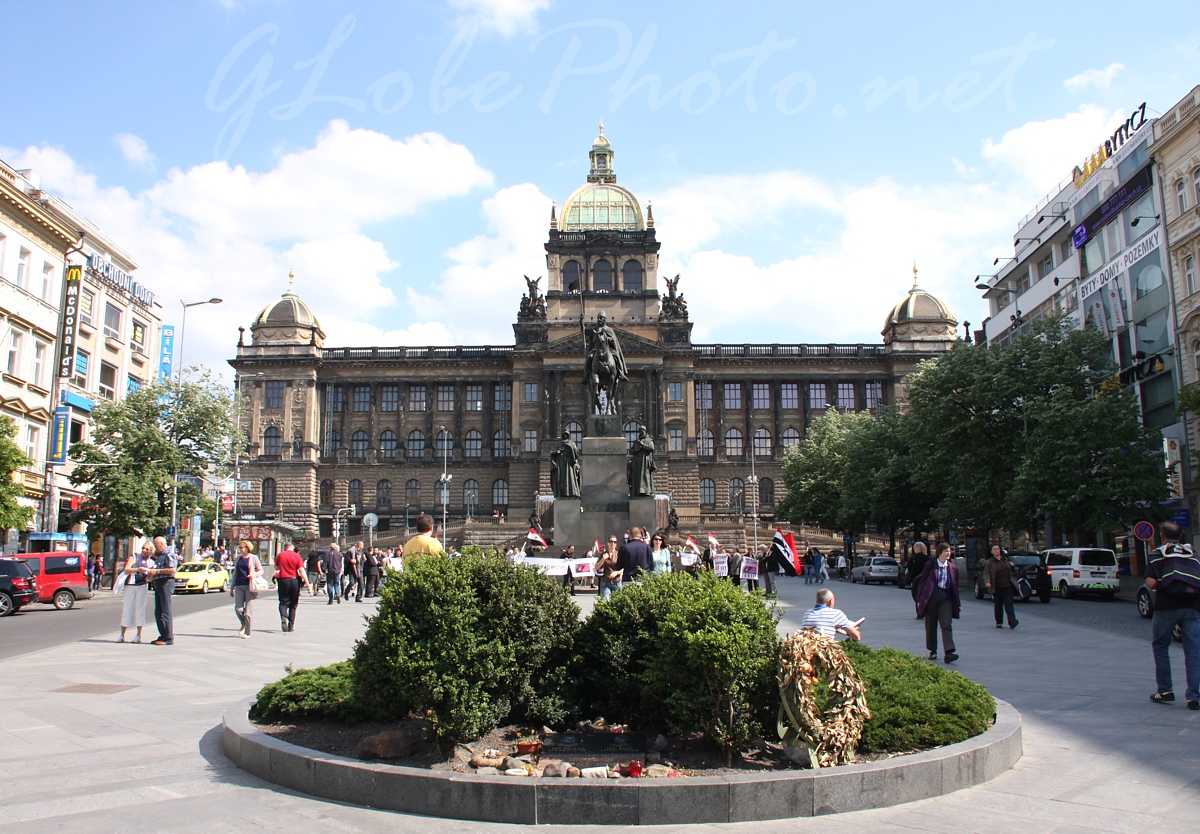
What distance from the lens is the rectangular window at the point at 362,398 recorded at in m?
89.9

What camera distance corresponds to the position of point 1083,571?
103ft

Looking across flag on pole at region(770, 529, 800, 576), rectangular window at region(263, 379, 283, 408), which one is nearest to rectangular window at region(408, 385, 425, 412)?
rectangular window at region(263, 379, 283, 408)

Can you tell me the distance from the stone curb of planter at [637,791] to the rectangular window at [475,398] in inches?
3283

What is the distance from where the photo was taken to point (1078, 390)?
39125mm

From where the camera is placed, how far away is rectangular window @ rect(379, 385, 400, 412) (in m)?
90.1

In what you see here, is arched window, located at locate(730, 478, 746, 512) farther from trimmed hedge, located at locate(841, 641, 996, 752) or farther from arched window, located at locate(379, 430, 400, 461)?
trimmed hedge, located at locate(841, 641, 996, 752)

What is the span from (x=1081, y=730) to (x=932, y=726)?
2.70 m

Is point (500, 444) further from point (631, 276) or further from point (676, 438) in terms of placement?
point (631, 276)

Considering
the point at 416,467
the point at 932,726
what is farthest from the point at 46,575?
the point at 416,467

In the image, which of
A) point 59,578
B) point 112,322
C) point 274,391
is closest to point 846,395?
point 274,391

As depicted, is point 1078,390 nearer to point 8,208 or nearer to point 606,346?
point 606,346

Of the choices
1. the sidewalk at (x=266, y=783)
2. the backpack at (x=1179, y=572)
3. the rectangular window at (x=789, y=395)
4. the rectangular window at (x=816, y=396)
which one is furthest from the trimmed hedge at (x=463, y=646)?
the rectangular window at (x=816, y=396)

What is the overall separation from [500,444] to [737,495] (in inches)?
881

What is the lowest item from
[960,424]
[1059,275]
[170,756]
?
[170,756]
